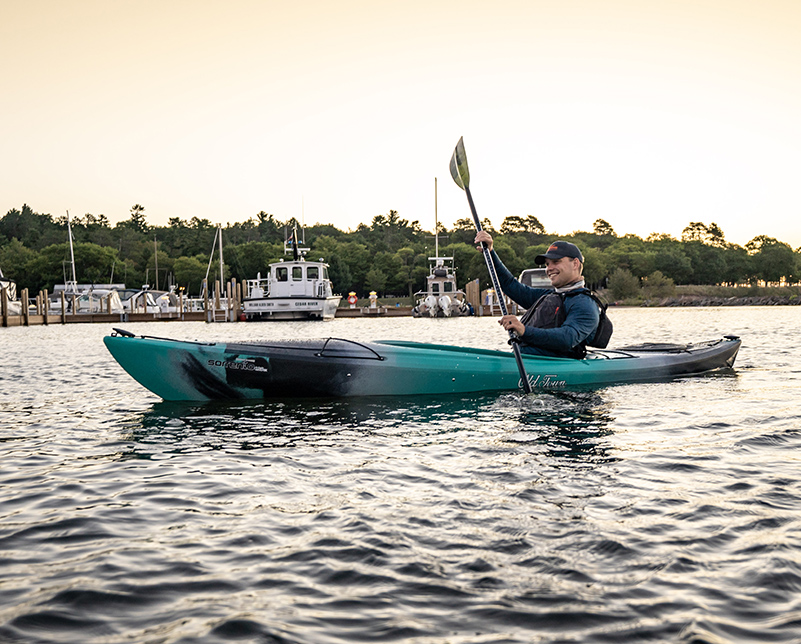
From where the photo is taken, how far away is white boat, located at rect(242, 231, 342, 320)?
1630 inches

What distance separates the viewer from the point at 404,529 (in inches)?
150

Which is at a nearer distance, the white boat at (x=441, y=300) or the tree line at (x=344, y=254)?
the white boat at (x=441, y=300)

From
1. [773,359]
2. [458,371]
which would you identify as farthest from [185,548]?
[773,359]

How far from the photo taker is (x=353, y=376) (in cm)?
834

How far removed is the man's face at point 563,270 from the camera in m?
8.26

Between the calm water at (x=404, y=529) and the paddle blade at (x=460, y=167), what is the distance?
13.4 ft

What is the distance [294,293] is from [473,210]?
33090 millimetres

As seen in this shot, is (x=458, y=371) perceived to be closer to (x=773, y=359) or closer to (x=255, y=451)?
(x=255, y=451)

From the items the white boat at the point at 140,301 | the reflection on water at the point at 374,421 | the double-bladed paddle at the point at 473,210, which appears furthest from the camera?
the white boat at the point at 140,301

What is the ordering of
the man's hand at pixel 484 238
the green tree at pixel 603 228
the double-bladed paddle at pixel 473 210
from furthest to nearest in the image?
the green tree at pixel 603 228 → the double-bladed paddle at pixel 473 210 → the man's hand at pixel 484 238

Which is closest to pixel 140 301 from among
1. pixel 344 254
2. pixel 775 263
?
pixel 344 254

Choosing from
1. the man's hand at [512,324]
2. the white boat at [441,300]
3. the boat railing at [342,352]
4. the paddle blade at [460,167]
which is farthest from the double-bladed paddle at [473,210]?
the white boat at [441,300]

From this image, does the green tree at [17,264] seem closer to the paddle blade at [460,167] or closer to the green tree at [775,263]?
the paddle blade at [460,167]

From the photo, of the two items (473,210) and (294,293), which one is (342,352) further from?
(294,293)
